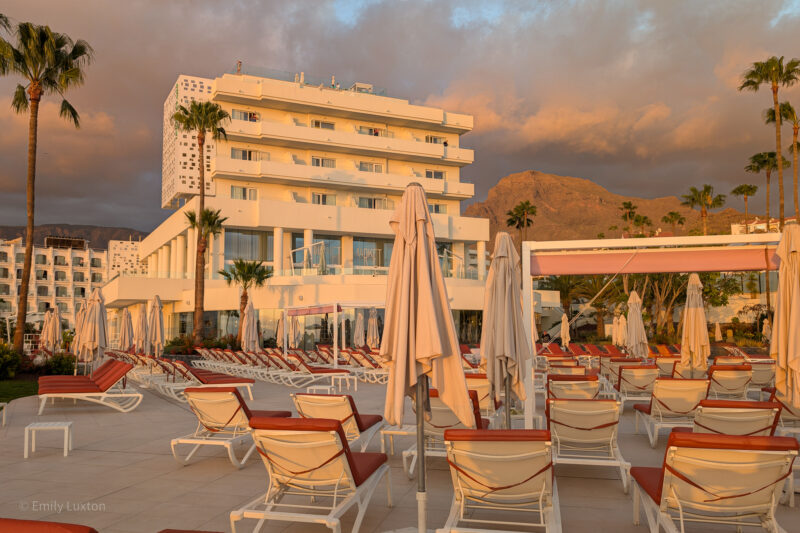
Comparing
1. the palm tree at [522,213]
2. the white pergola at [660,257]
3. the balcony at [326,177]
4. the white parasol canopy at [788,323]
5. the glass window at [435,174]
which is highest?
the glass window at [435,174]

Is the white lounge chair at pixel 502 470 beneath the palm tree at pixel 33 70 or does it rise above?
beneath

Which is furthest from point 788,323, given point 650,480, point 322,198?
point 322,198

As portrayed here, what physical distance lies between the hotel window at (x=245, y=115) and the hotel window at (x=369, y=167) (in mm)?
8266

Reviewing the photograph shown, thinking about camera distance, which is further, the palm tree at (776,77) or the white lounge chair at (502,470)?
the palm tree at (776,77)

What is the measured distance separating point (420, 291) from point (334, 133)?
40.4 metres

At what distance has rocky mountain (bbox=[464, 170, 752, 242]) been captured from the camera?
16550 cm

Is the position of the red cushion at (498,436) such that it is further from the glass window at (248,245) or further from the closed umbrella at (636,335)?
the glass window at (248,245)

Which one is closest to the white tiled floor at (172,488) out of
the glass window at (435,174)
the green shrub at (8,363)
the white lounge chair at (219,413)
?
the white lounge chair at (219,413)

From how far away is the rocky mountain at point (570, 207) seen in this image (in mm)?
165500

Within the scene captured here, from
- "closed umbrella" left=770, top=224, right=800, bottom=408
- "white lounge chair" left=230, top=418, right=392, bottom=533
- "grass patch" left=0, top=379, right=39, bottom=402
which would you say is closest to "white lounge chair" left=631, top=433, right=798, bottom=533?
"white lounge chair" left=230, top=418, right=392, bottom=533

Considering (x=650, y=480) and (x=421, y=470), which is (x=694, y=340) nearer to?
(x=650, y=480)

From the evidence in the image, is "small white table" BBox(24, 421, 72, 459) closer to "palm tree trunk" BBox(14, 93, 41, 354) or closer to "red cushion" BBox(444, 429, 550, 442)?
"red cushion" BBox(444, 429, 550, 442)

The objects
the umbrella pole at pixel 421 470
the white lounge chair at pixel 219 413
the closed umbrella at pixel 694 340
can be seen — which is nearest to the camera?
the umbrella pole at pixel 421 470

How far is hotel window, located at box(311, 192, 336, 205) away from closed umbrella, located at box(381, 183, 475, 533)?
132ft
